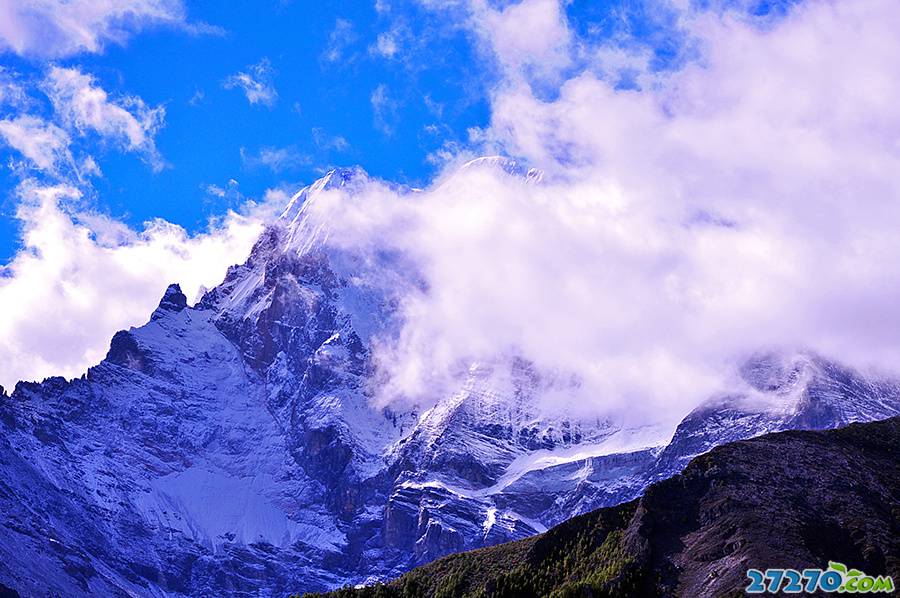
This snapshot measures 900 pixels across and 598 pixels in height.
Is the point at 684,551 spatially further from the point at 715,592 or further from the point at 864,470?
the point at 864,470

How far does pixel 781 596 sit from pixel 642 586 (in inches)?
373

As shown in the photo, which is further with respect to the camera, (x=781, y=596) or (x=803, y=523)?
(x=803, y=523)

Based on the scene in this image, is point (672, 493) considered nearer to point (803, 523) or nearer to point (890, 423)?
point (803, 523)

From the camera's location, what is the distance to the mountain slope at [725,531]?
8450 cm

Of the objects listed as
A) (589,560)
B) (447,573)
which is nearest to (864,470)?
(589,560)

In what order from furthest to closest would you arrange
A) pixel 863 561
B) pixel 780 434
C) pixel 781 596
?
pixel 780 434
pixel 863 561
pixel 781 596

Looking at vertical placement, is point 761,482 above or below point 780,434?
below

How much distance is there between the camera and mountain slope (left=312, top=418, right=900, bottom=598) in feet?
277

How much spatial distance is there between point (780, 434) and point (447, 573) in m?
25.9

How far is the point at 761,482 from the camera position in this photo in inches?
3652

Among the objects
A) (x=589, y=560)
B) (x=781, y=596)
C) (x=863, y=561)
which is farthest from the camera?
(x=589, y=560)

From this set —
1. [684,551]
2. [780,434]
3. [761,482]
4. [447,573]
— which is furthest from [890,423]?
[447,573]

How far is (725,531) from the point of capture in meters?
87.7

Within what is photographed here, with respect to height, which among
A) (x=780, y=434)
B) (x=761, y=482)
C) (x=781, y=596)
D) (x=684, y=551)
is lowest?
(x=781, y=596)
